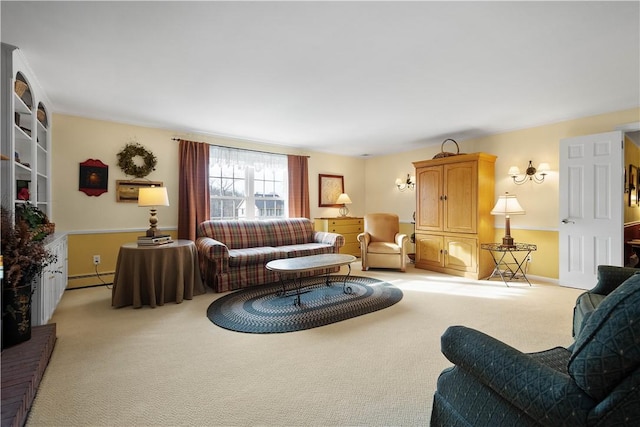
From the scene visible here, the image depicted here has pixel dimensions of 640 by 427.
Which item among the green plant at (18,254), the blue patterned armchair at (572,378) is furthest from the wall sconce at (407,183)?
the green plant at (18,254)

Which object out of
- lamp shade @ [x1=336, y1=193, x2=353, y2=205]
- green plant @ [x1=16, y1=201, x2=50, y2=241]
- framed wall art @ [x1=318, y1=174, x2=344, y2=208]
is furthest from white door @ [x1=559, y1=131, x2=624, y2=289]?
green plant @ [x1=16, y1=201, x2=50, y2=241]

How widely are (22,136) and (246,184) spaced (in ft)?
9.73

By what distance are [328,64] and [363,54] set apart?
318 mm

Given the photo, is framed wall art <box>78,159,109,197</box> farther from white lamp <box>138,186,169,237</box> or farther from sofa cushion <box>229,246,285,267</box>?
sofa cushion <box>229,246,285,267</box>


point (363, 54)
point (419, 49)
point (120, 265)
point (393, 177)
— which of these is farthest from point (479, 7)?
point (393, 177)

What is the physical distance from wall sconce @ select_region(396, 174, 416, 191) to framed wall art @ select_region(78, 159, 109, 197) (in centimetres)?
496

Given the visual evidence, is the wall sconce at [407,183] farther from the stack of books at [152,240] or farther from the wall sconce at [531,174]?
the stack of books at [152,240]

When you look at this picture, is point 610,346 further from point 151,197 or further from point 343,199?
point 343,199

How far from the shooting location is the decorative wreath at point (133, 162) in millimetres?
4207

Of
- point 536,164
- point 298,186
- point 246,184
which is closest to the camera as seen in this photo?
point 536,164

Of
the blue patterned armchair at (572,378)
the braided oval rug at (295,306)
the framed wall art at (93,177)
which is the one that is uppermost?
the framed wall art at (93,177)

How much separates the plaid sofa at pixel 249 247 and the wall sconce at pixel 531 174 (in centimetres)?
279

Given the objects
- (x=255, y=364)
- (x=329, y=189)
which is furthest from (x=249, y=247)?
(x=255, y=364)

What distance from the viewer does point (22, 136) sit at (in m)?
2.81
